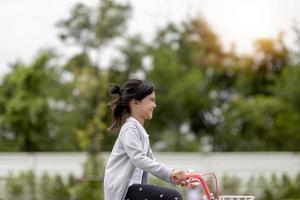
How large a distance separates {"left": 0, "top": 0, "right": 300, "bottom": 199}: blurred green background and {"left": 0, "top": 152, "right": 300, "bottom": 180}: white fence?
0.70 m

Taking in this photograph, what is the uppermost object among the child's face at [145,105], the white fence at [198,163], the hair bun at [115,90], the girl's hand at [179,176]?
the hair bun at [115,90]

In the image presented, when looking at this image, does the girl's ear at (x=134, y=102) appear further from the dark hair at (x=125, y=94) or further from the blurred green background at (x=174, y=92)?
the blurred green background at (x=174, y=92)

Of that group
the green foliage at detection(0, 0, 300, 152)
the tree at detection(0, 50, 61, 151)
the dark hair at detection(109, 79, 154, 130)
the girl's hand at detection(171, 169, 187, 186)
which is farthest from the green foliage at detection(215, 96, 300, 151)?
the girl's hand at detection(171, 169, 187, 186)

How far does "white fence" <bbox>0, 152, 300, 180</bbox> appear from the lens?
1997 cm

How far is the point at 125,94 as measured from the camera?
4.34 meters

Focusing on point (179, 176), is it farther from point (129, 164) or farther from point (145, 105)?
point (145, 105)

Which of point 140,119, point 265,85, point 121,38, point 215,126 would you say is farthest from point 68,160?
point 140,119

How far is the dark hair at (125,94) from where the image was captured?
432 centimetres

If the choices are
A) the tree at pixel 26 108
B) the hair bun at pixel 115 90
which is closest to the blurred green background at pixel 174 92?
the tree at pixel 26 108

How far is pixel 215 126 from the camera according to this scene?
2556 centimetres

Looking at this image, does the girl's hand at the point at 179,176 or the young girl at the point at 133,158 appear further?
the young girl at the point at 133,158

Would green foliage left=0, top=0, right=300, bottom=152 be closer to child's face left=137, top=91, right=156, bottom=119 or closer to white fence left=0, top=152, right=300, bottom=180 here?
white fence left=0, top=152, right=300, bottom=180

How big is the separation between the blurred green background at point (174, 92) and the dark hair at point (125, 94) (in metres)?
14.9

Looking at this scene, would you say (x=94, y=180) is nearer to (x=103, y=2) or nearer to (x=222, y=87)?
(x=103, y=2)
